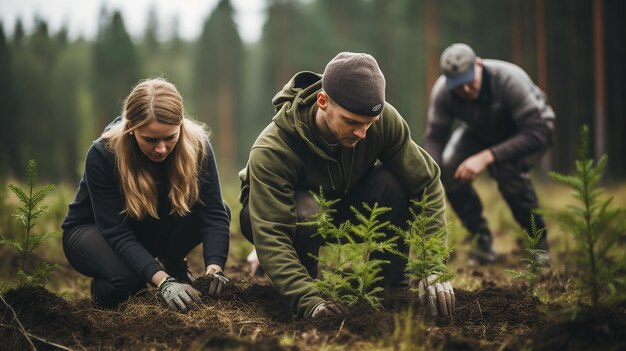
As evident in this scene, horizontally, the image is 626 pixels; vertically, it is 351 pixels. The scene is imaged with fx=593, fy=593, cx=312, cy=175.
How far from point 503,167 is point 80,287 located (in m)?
4.36

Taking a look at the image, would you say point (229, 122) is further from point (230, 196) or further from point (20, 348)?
point (20, 348)

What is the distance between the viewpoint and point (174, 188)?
4.10 metres

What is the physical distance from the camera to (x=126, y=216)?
4.00 m

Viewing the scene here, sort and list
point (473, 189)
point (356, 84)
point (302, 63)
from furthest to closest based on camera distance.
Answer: point (302, 63)
point (473, 189)
point (356, 84)

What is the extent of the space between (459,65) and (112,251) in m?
3.75

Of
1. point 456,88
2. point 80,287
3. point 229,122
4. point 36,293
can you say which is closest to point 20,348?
point 36,293

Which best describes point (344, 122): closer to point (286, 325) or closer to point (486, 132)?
point (286, 325)

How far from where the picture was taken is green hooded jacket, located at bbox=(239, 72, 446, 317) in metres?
3.49

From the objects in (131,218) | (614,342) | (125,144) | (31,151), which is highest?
(125,144)

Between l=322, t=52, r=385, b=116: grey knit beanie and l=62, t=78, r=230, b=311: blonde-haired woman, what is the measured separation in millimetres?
1081

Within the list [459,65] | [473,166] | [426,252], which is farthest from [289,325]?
[459,65]

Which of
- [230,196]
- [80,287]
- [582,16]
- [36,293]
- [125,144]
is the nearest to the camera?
[36,293]

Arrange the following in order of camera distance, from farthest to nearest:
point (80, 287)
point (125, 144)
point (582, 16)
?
point (582, 16), point (80, 287), point (125, 144)

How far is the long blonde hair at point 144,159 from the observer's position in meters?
3.82
